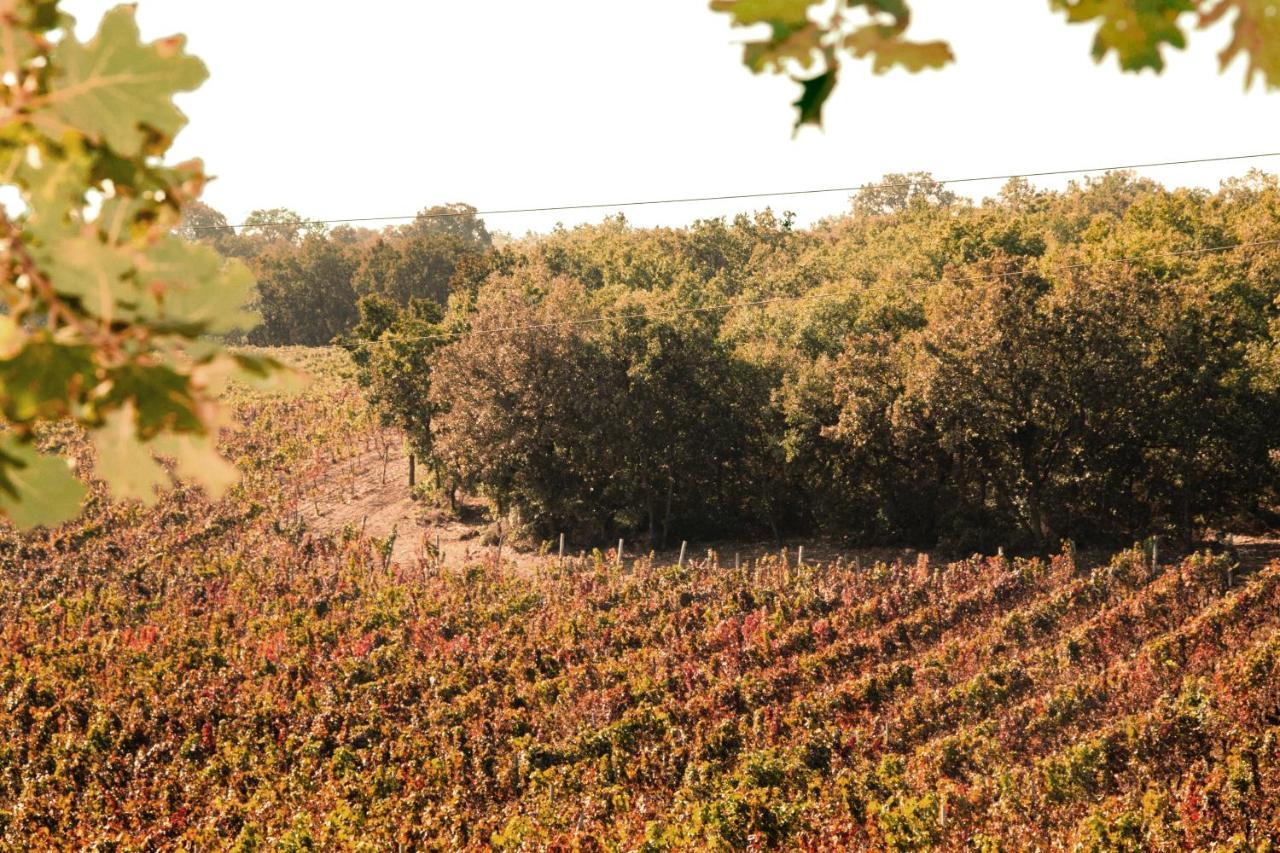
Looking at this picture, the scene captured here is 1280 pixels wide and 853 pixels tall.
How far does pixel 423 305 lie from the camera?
25.2 metres

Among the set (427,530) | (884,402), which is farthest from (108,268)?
(427,530)

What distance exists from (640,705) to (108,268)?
10.9m

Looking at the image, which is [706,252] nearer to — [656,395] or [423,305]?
[423,305]

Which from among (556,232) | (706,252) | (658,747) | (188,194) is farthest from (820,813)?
(556,232)

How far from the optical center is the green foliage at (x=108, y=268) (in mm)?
897

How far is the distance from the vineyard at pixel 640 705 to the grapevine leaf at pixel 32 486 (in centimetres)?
596

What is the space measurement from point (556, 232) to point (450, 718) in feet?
161

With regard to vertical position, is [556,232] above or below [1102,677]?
above

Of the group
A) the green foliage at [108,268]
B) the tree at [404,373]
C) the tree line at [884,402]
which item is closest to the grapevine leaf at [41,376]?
the green foliage at [108,268]

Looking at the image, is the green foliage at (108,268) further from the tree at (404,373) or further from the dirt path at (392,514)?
the tree at (404,373)

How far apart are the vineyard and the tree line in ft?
8.53

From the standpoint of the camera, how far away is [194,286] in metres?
0.94

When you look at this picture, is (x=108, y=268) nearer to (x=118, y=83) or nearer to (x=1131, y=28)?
(x=118, y=83)

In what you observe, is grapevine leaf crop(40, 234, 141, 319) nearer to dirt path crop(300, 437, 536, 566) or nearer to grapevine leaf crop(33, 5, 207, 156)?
grapevine leaf crop(33, 5, 207, 156)
